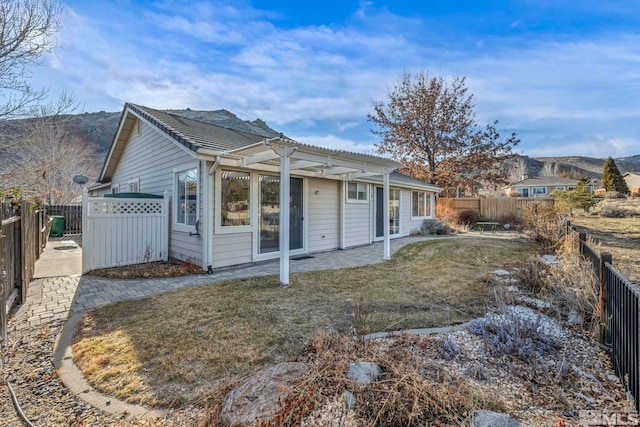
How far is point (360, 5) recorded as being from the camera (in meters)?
7.43

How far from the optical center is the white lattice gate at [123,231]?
636 centimetres

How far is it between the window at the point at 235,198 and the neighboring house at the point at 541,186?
150ft

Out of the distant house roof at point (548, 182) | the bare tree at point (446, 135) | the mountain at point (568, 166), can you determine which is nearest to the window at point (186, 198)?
the bare tree at point (446, 135)

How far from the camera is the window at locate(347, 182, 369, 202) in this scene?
9984 mm

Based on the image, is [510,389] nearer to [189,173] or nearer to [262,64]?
[189,173]

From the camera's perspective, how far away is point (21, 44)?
6.29 meters

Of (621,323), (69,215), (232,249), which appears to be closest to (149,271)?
(232,249)

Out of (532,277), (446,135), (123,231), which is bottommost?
(532,277)

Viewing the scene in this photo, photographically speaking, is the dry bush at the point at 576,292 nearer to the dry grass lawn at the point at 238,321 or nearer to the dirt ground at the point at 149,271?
the dry grass lawn at the point at 238,321

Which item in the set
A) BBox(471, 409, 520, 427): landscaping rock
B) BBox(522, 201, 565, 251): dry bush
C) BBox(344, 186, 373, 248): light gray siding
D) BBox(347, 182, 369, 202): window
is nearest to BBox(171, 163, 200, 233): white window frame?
BBox(344, 186, 373, 248): light gray siding

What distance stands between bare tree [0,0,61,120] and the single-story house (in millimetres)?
2182

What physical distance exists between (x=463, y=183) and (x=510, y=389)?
21769 millimetres

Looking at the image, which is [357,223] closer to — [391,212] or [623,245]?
[391,212]

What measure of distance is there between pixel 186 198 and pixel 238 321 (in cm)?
432
